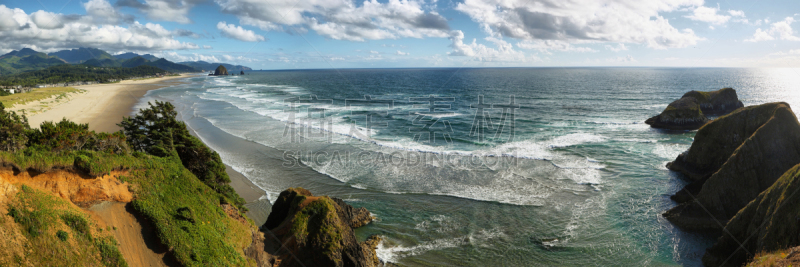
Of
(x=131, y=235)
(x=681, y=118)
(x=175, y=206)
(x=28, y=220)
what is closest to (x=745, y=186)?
(x=175, y=206)

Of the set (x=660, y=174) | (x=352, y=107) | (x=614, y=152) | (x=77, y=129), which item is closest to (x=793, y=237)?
(x=660, y=174)

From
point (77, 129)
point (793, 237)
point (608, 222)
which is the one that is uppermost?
point (77, 129)

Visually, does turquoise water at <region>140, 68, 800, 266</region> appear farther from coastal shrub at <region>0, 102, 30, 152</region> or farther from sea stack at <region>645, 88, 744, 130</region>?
coastal shrub at <region>0, 102, 30, 152</region>

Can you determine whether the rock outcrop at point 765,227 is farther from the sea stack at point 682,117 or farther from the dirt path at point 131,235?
the sea stack at point 682,117

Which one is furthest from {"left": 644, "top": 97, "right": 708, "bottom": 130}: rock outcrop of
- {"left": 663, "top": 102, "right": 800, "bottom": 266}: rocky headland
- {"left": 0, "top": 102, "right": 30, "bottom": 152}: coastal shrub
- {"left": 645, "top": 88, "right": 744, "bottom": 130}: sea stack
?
{"left": 0, "top": 102, "right": 30, "bottom": 152}: coastal shrub

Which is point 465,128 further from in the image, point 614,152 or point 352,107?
point 352,107

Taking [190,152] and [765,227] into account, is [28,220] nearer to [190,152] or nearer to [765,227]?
[190,152]

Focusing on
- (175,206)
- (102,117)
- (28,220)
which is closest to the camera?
(28,220)
